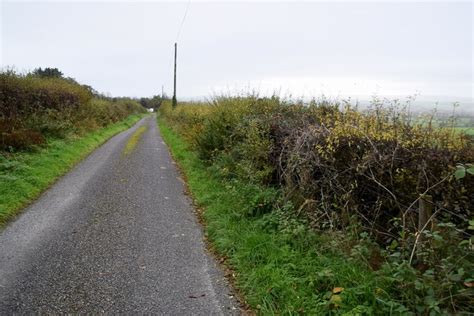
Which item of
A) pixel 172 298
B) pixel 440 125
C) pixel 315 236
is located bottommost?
pixel 172 298

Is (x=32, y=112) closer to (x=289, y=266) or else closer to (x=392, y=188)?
(x=289, y=266)

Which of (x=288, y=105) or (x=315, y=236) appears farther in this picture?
(x=288, y=105)

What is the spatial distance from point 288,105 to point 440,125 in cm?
473

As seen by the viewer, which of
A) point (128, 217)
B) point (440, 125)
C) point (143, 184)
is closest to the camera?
point (440, 125)

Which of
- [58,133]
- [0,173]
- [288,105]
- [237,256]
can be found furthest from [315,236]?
[58,133]

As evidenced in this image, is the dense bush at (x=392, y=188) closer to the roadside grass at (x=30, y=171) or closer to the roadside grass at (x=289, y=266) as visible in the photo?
the roadside grass at (x=289, y=266)

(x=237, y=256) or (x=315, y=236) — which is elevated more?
(x=315, y=236)

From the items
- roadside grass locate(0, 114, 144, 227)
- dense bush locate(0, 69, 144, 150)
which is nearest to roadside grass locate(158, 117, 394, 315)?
roadside grass locate(0, 114, 144, 227)

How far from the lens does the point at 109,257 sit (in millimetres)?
4570

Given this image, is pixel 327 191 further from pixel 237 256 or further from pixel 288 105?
pixel 288 105

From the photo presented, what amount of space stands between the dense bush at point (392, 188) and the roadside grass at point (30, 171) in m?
4.42

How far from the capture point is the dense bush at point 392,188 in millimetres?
2877

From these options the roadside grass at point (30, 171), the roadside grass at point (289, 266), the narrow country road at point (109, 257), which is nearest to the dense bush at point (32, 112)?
the roadside grass at point (30, 171)

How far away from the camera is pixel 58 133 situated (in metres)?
13.2
